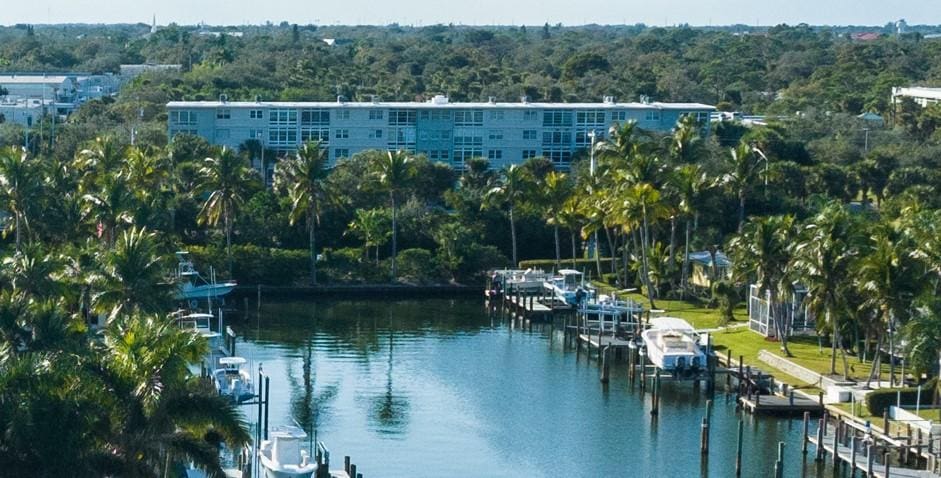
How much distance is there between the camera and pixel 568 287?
91.7 metres

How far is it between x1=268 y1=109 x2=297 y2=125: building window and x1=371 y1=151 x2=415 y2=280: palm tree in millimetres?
27237

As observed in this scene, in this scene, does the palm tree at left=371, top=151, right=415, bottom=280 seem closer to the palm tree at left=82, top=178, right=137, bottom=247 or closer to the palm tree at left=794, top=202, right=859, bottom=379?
the palm tree at left=82, top=178, right=137, bottom=247

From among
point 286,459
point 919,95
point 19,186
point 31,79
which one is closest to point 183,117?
point 19,186

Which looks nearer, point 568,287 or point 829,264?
point 829,264

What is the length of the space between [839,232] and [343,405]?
19.7 meters

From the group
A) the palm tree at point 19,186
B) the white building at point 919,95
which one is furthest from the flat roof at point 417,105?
the palm tree at point 19,186

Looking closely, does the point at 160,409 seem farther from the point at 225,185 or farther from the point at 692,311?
the point at 225,185

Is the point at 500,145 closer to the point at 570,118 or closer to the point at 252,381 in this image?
the point at 570,118

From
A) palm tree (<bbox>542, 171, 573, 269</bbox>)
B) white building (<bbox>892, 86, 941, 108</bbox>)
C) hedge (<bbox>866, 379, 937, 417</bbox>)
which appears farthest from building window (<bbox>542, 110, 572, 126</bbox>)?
hedge (<bbox>866, 379, 937, 417</bbox>)

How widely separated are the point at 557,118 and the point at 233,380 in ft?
223

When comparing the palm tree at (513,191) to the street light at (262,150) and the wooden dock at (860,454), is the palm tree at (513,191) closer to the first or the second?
the street light at (262,150)

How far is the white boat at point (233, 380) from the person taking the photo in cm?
6234

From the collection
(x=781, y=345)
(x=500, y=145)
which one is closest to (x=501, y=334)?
(x=781, y=345)

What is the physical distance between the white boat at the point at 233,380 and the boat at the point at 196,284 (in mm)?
19743
